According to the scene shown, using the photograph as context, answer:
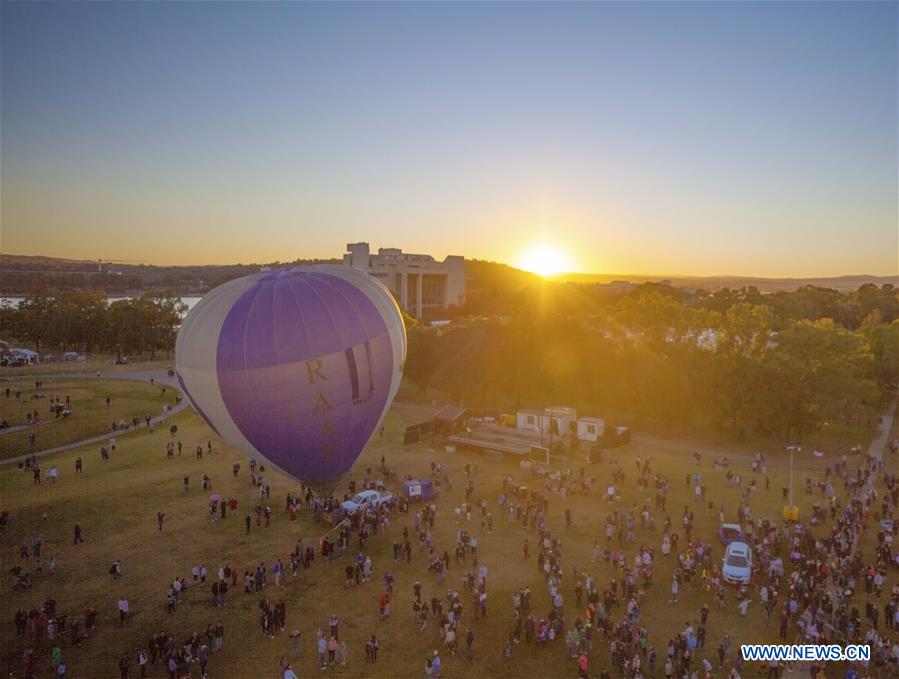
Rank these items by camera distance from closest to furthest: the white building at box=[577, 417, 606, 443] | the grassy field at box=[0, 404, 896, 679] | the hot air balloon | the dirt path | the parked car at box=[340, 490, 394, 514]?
the grassy field at box=[0, 404, 896, 679]
the hot air balloon
the parked car at box=[340, 490, 394, 514]
the white building at box=[577, 417, 606, 443]
the dirt path

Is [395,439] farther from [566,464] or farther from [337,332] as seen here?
[337,332]

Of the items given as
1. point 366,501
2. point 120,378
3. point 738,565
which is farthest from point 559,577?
point 120,378

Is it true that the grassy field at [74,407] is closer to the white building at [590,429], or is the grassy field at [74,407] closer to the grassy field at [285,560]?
the grassy field at [285,560]

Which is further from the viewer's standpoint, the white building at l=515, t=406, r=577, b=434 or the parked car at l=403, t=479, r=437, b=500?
the white building at l=515, t=406, r=577, b=434

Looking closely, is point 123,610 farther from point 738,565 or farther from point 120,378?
point 120,378

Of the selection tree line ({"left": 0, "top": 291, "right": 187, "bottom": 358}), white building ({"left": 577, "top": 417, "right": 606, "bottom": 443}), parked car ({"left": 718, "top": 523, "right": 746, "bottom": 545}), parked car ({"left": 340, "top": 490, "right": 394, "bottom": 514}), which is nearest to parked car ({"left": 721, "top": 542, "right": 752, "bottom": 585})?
parked car ({"left": 718, "top": 523, "right": 746, "bottom": 545})

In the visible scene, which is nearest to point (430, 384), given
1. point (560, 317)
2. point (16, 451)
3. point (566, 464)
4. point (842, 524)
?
point (560, 317)

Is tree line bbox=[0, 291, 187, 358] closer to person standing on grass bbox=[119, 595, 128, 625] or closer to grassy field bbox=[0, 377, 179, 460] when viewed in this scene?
grassy field bbox=[0, 377, 179, 460]
